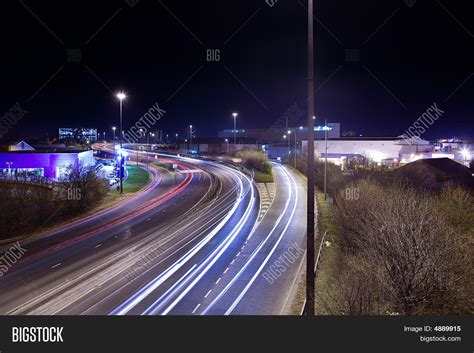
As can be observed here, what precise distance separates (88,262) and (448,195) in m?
15.4

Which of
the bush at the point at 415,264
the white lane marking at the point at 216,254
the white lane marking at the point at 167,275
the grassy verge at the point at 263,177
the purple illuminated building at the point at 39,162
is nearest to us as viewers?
the bush at the point at 415,264

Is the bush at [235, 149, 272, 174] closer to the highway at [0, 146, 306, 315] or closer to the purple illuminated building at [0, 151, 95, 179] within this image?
the highway at [0, 146, 306, 315]

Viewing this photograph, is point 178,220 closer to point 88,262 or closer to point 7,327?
point 88,262

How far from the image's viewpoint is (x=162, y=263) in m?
13.8

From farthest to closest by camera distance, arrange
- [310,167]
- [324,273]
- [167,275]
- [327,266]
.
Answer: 1. [327,266]
2. [324,273]
3. [167,275]
4. [310,167]

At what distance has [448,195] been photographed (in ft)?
53.3

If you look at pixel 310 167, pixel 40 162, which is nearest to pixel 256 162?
pixel 40 162

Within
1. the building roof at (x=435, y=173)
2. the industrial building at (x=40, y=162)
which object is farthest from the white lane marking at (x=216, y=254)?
the industrial building at (x=40, y=162)

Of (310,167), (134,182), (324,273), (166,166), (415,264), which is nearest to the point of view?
(310,167)

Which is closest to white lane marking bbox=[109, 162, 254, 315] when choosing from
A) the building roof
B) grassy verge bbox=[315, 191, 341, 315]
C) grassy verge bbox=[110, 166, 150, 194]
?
grassy verge bbox=[315, 191, 341, 315]

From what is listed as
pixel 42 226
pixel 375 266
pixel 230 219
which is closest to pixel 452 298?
pixel 375 266

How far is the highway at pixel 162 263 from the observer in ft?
34.0

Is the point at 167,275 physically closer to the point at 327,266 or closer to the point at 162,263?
the point at 162,263

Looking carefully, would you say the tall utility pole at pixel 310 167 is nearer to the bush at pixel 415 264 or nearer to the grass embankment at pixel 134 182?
the bush at pixel 415 264
